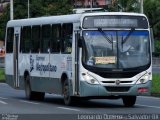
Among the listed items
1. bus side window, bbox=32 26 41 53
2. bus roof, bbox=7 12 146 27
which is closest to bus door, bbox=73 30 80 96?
bus roof, bbox=7 12 146 27

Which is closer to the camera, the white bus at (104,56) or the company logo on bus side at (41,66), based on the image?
the white bus at (104,56)

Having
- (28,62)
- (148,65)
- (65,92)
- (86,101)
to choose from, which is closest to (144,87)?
(148,65)

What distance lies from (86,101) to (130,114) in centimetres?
796

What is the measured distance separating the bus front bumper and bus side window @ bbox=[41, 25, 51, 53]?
3797 mm

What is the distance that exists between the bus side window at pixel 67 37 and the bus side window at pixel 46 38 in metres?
1.46

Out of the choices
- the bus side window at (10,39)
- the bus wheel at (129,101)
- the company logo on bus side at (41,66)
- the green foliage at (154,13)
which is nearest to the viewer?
the bus wheel at (129,101)

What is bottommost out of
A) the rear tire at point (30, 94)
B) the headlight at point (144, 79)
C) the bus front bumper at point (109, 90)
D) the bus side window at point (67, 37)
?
the rear tire at point (30, 94)

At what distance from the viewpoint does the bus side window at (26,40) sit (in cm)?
2859

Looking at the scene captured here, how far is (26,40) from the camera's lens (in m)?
29.0

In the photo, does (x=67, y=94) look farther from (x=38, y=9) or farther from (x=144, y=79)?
(x=38, y=9)

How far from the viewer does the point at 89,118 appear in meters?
18.1

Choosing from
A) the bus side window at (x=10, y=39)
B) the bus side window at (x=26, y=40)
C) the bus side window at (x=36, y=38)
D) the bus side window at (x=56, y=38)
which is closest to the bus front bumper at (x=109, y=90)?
the bus side window at (x=56, y=38)

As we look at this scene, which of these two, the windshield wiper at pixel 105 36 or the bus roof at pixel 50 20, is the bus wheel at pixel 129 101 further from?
the bus roof at pixel 50 20

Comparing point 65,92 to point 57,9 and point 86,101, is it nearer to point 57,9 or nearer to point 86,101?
point 86,101
